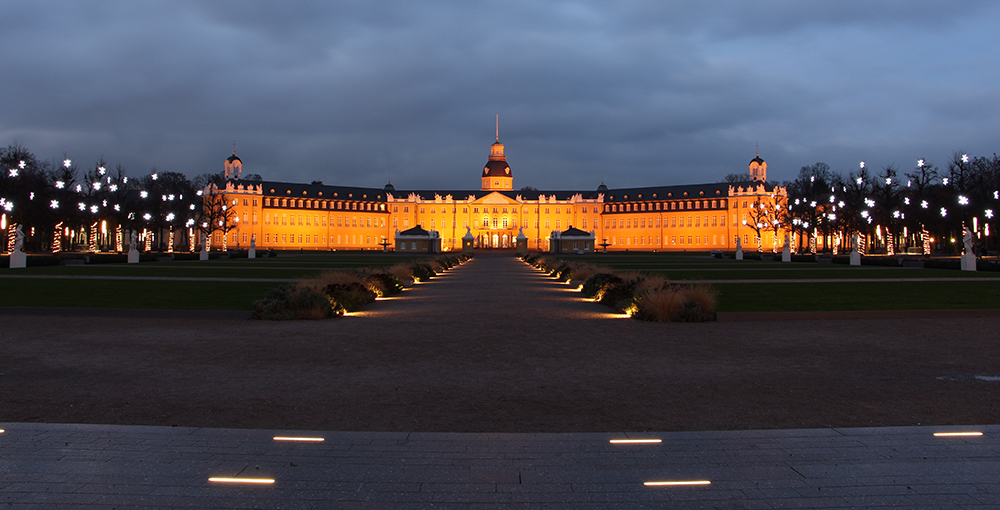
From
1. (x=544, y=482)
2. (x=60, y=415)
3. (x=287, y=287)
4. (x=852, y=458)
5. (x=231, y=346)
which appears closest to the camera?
(x=544, y=482)

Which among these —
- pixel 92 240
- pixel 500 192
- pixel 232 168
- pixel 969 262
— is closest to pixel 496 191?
pixel 500 192

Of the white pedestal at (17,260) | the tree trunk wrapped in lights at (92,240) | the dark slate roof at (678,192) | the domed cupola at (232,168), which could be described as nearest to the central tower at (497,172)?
the dark slate roof at (678,192)

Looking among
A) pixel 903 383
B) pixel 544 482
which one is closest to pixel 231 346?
pixel 544 482

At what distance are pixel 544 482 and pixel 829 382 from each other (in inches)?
200

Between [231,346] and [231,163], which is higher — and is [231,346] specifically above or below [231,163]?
below

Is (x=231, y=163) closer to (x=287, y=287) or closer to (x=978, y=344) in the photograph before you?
(x=287, y=287)

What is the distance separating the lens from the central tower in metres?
156

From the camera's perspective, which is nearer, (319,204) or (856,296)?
(856,296)

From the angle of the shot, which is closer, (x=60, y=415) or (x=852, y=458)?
(x=852, y=458)

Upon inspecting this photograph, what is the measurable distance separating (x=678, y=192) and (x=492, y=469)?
139 m

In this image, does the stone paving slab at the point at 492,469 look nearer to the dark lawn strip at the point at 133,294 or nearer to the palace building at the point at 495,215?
the dark lawn strip at the point at 133,294

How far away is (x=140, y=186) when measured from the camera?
4154 inches

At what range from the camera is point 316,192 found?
5497 inches

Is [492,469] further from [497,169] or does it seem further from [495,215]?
[497,169]
